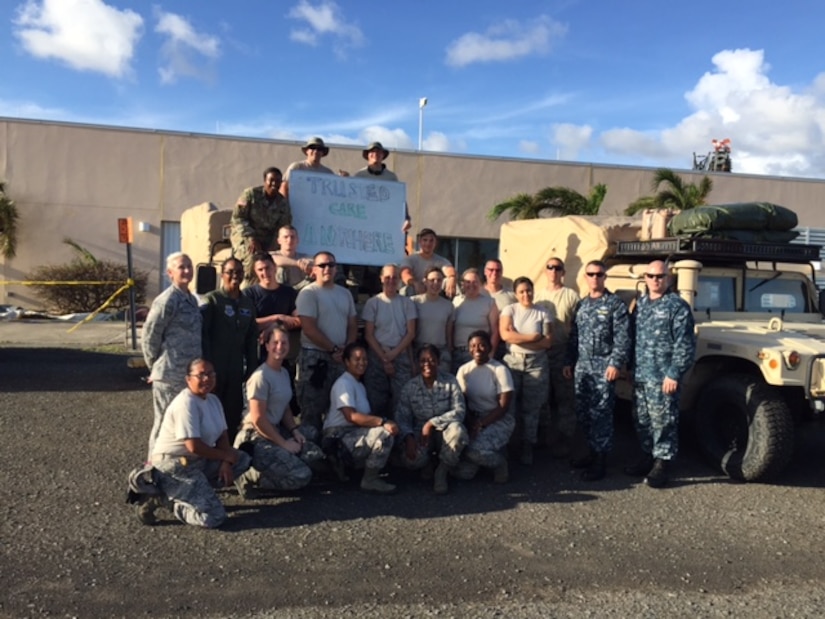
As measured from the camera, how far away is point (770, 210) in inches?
259

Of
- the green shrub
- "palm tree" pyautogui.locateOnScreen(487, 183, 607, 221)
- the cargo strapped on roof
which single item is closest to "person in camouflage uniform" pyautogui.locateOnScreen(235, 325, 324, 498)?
the cargo strapped on roof

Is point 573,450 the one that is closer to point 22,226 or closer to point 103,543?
point 103,543

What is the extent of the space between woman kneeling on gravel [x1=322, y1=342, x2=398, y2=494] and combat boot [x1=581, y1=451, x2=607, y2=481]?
1542 millimetres

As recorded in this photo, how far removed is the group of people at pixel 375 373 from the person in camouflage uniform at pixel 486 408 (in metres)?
0.01

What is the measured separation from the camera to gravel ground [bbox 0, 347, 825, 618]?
3.45m

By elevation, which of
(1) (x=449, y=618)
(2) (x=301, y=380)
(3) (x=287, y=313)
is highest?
(3) (x=287, y=313)

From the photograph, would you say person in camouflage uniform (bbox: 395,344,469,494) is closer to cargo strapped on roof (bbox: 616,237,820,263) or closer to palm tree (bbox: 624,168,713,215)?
cargo strapped on roof (bbox: 616,237,820,263)

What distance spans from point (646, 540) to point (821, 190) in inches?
829

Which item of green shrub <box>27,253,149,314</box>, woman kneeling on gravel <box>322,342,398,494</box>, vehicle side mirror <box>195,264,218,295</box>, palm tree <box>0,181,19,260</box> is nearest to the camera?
woman kneeling on gravel <box>322,342,398,494</box>

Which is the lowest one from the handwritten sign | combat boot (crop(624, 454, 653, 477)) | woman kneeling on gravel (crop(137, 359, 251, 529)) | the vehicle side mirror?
combat boot (crop(624, 454, 653, 477))

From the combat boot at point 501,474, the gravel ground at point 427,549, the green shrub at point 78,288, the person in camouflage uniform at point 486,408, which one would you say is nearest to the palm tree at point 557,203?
the green shrub at point 78,288

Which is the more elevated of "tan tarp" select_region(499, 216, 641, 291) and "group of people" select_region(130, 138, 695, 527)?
"tan tarp" select_region(499, 216, 641, 291)

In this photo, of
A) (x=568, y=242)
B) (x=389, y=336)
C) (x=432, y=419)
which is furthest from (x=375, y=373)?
(x=568, y=242)

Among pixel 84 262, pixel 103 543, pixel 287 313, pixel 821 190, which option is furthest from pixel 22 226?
pixel 821 190
